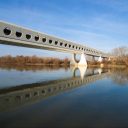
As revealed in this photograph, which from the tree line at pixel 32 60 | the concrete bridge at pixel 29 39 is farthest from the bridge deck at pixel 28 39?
the tree line at pixel 32 60

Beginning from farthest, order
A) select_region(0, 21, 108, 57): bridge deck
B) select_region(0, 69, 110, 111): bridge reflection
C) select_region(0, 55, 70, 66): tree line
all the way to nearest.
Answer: select_region(0, 55, 70, 66): tree line
select_region(0, 21, 108, 57): bridge deck
select_region(0, 69, 110, 111): bridge reflection

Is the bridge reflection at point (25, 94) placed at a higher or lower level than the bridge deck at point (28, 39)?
lower

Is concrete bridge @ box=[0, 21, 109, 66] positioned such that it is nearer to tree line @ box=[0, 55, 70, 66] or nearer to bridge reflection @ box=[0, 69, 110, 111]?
bridge reflection @ box=[0, 69, 110, 111]

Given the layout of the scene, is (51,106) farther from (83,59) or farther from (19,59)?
(19,59)

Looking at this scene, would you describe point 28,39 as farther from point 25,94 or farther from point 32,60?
point 32,60

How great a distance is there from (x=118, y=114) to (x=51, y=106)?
7.07ft

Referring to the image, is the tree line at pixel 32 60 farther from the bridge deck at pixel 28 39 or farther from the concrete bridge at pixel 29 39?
the bridge deck at pixel 28 39

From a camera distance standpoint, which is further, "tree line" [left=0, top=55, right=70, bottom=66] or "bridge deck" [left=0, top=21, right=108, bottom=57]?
"tree line" [left=0, top=55, right=70, bottom=66]

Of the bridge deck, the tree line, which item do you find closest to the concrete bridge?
the bridge deck

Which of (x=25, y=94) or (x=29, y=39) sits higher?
(x=29, y=39)

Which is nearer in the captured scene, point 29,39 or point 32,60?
point 29,39

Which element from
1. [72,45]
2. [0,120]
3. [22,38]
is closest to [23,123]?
[0,120]

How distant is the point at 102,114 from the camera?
5.95 m

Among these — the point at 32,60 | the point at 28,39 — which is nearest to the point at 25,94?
the point at 28,39
